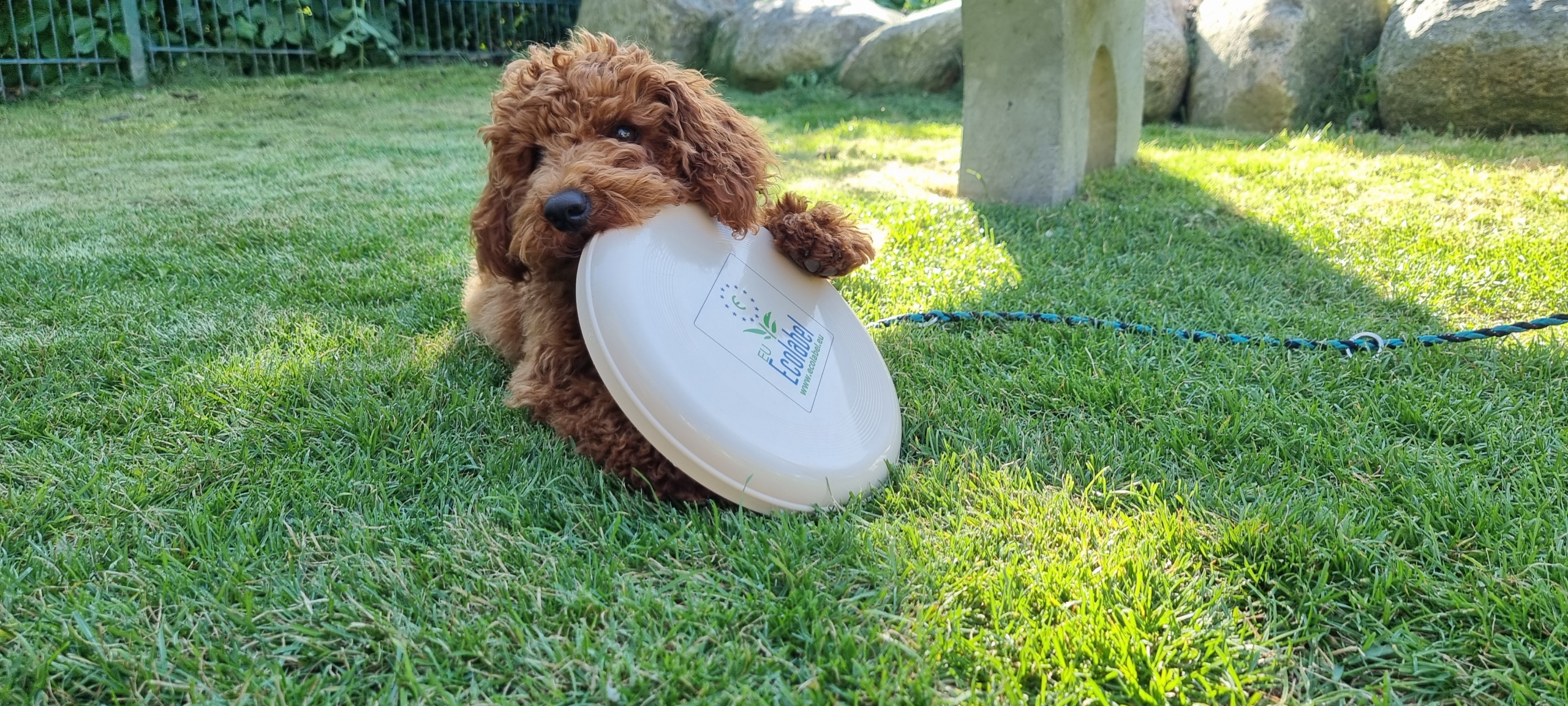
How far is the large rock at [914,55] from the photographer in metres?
9.86

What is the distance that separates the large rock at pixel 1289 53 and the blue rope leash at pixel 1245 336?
16.0 ft

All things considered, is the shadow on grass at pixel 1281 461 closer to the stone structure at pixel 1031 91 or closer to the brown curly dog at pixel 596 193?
the brown curly dog at pixel 596 193

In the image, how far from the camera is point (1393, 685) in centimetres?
148

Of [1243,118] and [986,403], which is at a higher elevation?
[1243,118]

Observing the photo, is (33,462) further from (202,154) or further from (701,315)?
(202,154)

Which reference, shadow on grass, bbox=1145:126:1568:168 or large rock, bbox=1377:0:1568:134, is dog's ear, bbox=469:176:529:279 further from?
large rock, bbox=1377:0:1568:134

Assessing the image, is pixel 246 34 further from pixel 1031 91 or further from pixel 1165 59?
pixel 1165 59

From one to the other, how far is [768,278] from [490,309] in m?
1.08


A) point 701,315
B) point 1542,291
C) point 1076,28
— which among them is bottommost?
point 1542,291

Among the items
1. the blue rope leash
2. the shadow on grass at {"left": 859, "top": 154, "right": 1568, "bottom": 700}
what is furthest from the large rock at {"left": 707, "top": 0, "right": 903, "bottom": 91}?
the blue rope leash

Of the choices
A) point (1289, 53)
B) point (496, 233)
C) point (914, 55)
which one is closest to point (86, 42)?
point (914, 55)

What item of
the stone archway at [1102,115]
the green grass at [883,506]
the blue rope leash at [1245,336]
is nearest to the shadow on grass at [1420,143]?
the stone archway at [1102,115]

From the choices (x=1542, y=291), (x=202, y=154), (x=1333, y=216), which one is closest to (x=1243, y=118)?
(x=1333, y=216)

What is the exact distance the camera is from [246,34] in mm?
10859
